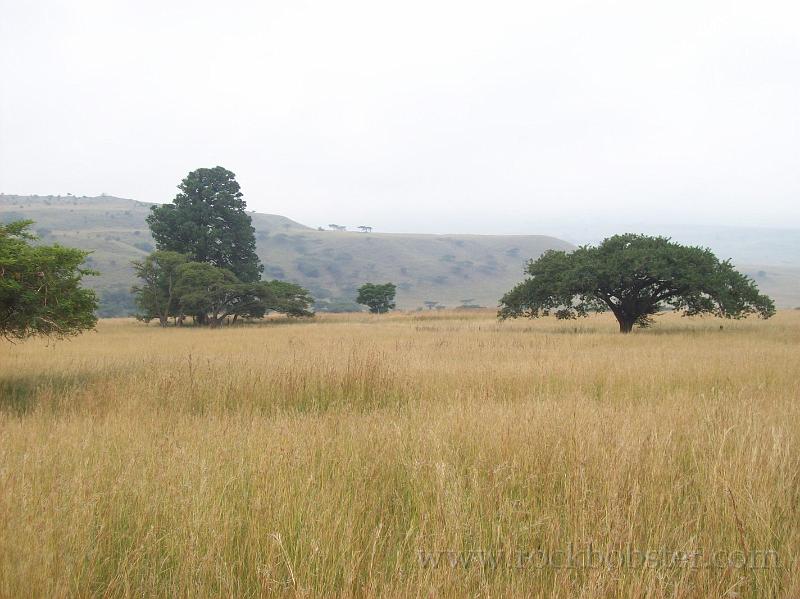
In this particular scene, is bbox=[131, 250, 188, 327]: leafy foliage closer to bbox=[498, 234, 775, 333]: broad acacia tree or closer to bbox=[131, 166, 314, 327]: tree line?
bbox=[131, 166, 314, 327]: tree line

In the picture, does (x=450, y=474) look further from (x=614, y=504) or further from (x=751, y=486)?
(x=751, y=486)

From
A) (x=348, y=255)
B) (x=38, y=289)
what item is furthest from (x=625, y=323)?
(x=348, y=255)

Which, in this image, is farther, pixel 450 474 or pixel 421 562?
pixel 450 474

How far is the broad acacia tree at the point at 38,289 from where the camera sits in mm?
7949

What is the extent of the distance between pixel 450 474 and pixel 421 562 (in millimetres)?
986

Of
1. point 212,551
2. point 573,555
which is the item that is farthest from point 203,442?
point 573,555

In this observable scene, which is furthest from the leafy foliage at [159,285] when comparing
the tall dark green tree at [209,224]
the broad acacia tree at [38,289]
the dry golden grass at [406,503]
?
the dry golden grass at [406,503]

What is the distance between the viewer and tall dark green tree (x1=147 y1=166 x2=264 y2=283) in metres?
40.4

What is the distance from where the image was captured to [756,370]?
30.6 ft

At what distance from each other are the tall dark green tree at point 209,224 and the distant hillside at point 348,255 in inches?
2231

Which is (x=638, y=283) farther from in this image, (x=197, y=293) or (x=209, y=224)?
(x=209, y=224)

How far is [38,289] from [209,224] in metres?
35.4

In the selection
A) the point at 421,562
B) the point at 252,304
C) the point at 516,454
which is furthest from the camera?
the point at 252,304

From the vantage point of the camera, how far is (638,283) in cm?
2284
